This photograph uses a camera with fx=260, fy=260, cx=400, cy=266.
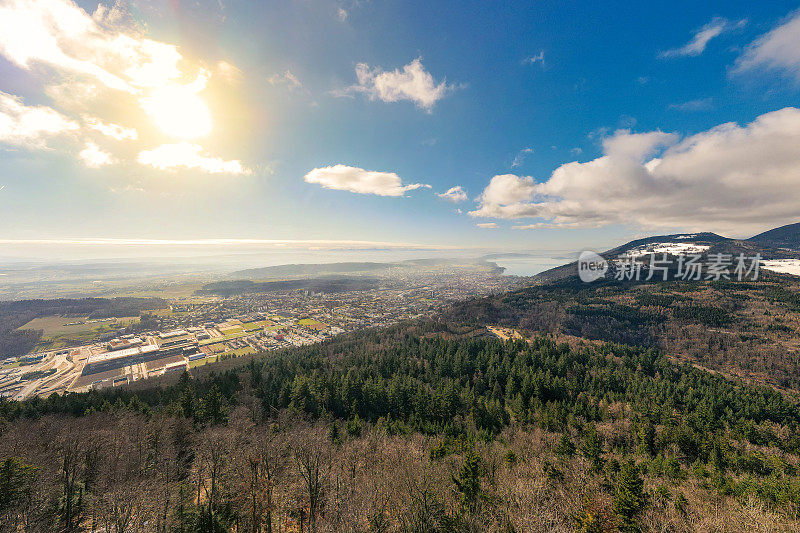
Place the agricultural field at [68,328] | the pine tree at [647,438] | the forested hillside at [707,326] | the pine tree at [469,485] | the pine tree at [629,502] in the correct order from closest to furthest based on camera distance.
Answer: the pine tree at [629,502] → the pine tree at [469,485] → the pine tree at [647,438] → the forested hillside at [707,326] → the agricultural field at [68,328]

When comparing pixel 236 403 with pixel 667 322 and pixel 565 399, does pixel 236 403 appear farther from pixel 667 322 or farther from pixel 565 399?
pixel 667 322

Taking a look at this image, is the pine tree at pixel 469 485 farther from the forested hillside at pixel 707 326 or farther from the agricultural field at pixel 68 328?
the agricultural field at pixel 68 328

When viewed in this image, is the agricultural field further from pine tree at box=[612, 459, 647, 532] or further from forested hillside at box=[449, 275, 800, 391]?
pine tree at box=[612, 459, 647, 532]

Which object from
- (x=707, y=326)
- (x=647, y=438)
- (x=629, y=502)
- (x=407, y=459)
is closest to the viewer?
(x=629, y=502)

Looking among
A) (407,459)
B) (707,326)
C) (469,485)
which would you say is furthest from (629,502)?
(707,326)

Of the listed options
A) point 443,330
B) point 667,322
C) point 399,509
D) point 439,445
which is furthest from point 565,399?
point 667,322

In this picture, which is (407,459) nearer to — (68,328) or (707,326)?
(707,326)

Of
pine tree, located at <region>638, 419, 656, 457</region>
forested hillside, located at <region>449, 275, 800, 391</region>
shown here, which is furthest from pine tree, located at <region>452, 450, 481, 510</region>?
forested hillside, located at <region>449, 275, 800, 391</region>

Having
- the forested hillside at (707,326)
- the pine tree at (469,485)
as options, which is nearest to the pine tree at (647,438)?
the pine tree at (469,485)
